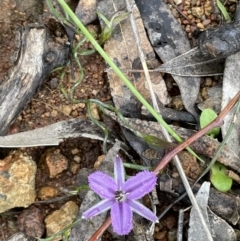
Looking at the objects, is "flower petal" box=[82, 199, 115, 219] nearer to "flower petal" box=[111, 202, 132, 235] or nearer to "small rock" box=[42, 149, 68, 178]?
"flower petal" box=[111, 202, 132, 235]

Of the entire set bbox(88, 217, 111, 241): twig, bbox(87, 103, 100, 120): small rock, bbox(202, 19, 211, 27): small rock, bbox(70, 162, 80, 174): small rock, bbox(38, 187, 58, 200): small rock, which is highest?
bbox(202, 19, 211, 27): small rock

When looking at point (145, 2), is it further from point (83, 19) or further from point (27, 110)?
point (27, 110)

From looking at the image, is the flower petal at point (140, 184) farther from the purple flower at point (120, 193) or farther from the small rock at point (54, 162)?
the small rock at point (54, 162)

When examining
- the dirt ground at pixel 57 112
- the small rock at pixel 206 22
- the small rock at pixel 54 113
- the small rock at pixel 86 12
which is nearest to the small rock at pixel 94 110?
the dirt ground at pixel 57 112

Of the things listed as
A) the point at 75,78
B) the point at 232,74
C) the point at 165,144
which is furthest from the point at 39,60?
the point at 232,74

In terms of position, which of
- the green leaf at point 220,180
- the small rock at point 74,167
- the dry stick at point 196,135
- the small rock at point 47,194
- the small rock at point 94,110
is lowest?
the green leaf at point 220,180

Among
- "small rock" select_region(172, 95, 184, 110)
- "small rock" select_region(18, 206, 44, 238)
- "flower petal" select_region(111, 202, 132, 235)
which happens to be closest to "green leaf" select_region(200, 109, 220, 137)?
"small rock" select_region(172, 95, 184, 110)
